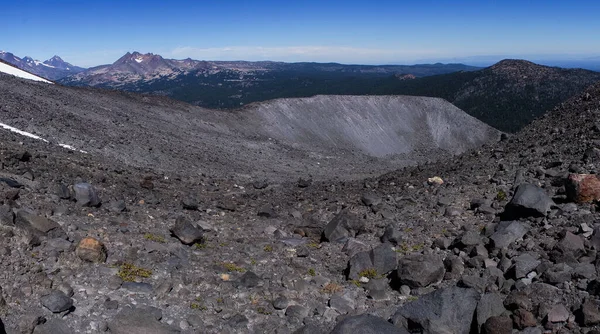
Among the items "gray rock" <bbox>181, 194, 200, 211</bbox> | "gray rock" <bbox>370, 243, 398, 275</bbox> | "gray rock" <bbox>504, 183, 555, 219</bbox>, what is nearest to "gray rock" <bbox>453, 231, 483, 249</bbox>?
"gray rock" <bbox>504, 183, 555, 219</bbox>

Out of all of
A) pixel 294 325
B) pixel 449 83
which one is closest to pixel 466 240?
pixel 294 325

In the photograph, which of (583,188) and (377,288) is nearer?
(377,288)

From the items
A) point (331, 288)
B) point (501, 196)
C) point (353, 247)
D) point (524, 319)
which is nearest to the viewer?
point (524, 319)

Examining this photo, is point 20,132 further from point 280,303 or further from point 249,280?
point 280,303

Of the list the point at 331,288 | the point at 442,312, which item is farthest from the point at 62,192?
the point at 442,312

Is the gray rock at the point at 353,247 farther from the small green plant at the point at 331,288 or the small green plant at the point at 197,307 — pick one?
the small green plant at the point at 197,307

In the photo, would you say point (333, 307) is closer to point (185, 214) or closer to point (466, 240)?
point (466, 240)
